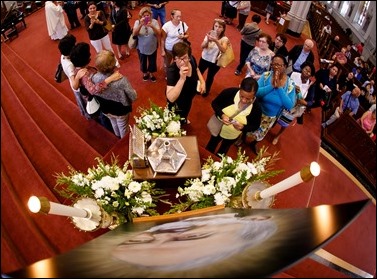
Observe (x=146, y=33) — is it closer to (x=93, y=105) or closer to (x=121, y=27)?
(x=121, y=27)

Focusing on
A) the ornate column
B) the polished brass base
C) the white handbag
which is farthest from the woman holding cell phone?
the ornate column

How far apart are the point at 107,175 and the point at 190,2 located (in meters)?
7.73

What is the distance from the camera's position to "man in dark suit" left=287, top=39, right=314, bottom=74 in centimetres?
497

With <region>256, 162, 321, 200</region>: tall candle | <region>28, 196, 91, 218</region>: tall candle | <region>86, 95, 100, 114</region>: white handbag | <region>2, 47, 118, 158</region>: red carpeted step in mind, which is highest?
<region>256, 162, 321, 200</region>: tall candle

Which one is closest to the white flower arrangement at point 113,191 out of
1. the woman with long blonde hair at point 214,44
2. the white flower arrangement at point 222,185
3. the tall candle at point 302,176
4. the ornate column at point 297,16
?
the white flower arrangement at point 222,185

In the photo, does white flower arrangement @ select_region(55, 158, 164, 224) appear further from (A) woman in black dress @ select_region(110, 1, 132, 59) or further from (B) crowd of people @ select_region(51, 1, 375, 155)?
(A) woman in black dress @ select_region(110, 1, 132, 59)

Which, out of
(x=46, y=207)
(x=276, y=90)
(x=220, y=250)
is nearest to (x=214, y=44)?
(x=276, y=90)

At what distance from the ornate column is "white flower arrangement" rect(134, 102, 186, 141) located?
6.20 m

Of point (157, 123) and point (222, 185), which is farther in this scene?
point (157, 123)

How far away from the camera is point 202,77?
403 centimetres

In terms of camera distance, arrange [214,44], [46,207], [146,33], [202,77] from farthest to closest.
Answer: [146,33], [214,44], [202,77], [46,207]

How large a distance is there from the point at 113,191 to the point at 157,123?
1.03 metres

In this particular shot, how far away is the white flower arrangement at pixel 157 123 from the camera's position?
3.41 m

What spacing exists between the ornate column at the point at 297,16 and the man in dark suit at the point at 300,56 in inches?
138
